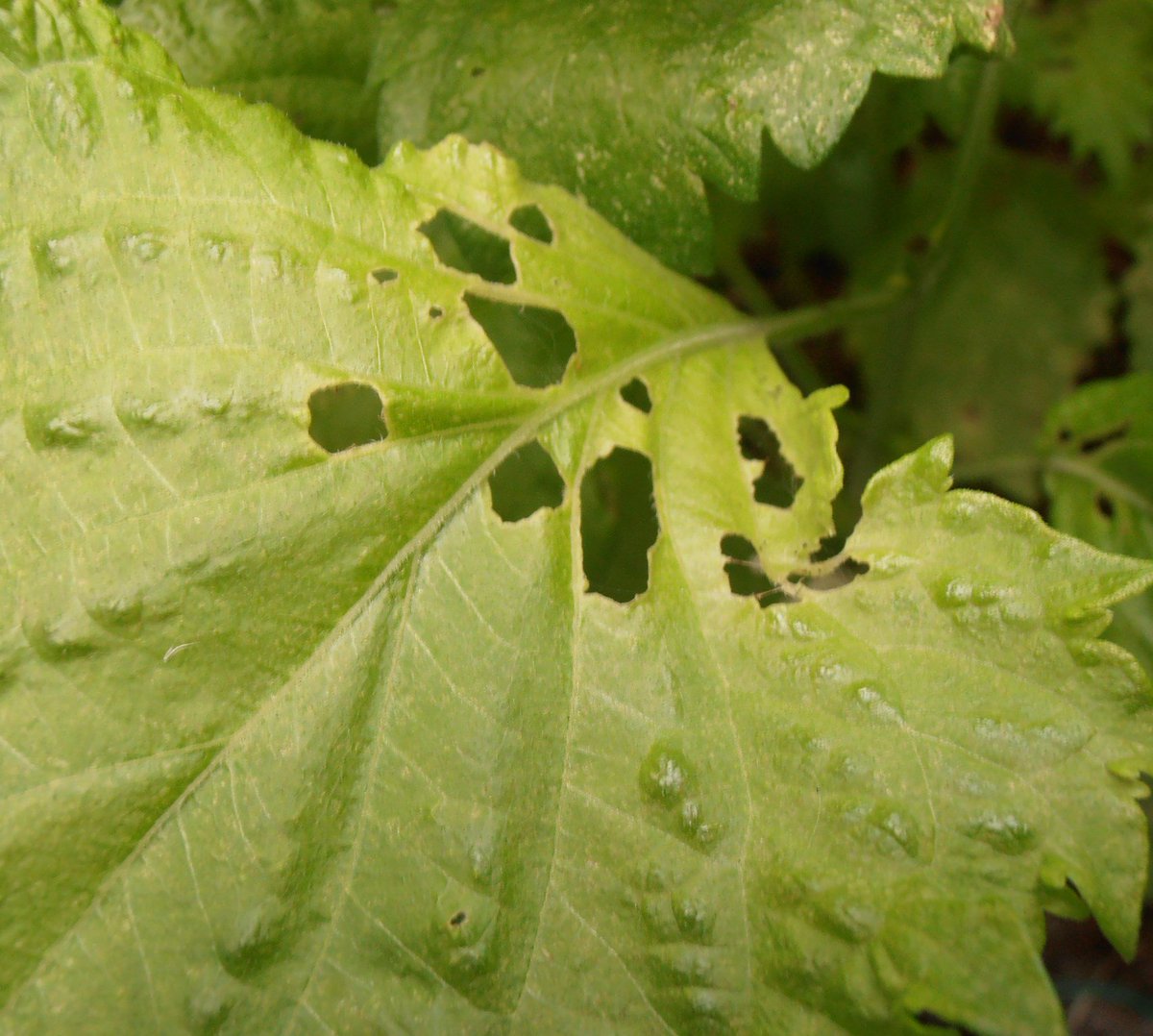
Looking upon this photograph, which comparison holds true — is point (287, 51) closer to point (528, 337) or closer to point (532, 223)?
point (532, 223)

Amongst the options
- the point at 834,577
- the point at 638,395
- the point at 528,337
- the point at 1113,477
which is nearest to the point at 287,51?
the point at 528,337

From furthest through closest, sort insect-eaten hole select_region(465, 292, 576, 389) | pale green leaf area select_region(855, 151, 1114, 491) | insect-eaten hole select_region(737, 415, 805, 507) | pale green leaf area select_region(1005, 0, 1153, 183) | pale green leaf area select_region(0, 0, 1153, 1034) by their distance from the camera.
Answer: pale green leaf area select_region(855, 151, 1114, 491) → pale green leaf area select_region(1005, 0, 1153, 183) → insect-eaten hole select_region(737, 415, 805, 507) → insect-eaten hole select_region(465, 292, 576, 389) → pale green leaf area select_region(0, 0, 1153, 1034)

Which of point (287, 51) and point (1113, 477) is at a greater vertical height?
point (287, 51)

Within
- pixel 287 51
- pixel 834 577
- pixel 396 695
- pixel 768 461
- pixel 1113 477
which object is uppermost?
pixel 287 51

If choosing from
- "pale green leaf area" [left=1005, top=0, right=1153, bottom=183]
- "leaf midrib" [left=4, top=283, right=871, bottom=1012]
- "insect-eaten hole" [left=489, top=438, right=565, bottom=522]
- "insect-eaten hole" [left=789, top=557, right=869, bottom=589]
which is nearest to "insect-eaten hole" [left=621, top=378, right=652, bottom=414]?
"leaf midrib" [left=4, top=283, right=871, bottom=1012]

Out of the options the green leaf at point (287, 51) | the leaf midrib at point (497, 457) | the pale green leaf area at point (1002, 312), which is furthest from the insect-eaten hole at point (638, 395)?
the pale green leaf area at point (1002, 312)

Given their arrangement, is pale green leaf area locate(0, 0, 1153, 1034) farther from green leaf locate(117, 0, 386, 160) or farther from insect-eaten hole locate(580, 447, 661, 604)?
green leaf locate(117, 0, 386, 160)

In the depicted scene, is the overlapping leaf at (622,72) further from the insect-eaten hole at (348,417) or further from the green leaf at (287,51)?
the insect-eaten hole at (348,417)
